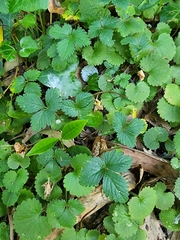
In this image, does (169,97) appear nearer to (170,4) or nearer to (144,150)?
(144,150)

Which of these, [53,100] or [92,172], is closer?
[92,172]

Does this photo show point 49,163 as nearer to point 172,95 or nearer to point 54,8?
point 172,95

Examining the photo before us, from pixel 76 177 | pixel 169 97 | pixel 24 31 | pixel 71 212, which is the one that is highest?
pixel 24 31

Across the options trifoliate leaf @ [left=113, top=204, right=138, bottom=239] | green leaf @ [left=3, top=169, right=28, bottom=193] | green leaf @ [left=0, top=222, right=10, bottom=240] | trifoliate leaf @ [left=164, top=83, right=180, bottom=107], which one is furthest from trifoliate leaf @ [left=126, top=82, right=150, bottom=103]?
green leaf @ [left=0, top=222, right=10, bottom=240]

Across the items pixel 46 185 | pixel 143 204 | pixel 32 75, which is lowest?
pixel 143 204

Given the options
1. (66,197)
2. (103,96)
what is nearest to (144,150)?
(103,96)

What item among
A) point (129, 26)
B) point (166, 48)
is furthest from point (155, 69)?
point (129, 26)

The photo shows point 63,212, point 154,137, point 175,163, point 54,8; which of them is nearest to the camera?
point 63,212
